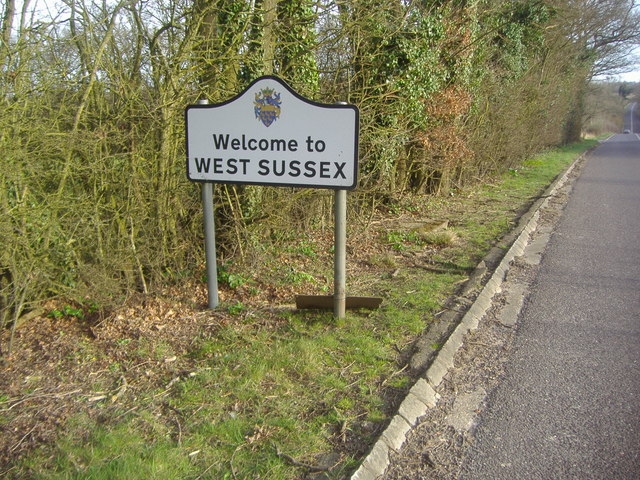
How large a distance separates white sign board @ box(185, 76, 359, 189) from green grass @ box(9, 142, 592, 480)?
1246mm

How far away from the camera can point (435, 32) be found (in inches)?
402

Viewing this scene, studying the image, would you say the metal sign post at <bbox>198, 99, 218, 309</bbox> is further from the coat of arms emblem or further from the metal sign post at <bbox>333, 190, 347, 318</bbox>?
the metal sign post at <bbox>333, 190, 347, 318</bbox>

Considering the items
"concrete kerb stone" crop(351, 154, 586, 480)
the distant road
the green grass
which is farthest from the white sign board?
the distant road

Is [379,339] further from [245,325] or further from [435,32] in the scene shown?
[435,32]

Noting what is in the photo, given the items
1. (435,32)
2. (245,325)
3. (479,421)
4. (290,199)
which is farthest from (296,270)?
(435,32)

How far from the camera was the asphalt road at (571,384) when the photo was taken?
3092 mm

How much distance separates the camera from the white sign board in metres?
4.55

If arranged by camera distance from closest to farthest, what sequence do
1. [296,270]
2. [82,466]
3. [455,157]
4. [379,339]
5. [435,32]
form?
[82,466] → [379,339] → [296,270] → [435,32] → [455,157]

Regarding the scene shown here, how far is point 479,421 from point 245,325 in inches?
84.8

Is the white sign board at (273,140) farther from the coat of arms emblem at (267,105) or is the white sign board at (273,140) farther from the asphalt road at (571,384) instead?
the asphalt road at (571,384)

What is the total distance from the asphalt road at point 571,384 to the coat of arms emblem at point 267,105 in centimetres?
270

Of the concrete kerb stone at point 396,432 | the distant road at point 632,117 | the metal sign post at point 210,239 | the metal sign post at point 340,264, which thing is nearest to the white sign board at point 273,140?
the metal sign post at point 210,239

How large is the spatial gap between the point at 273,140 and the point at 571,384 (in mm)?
2904

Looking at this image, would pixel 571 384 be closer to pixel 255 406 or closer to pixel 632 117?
pixel 255 406
